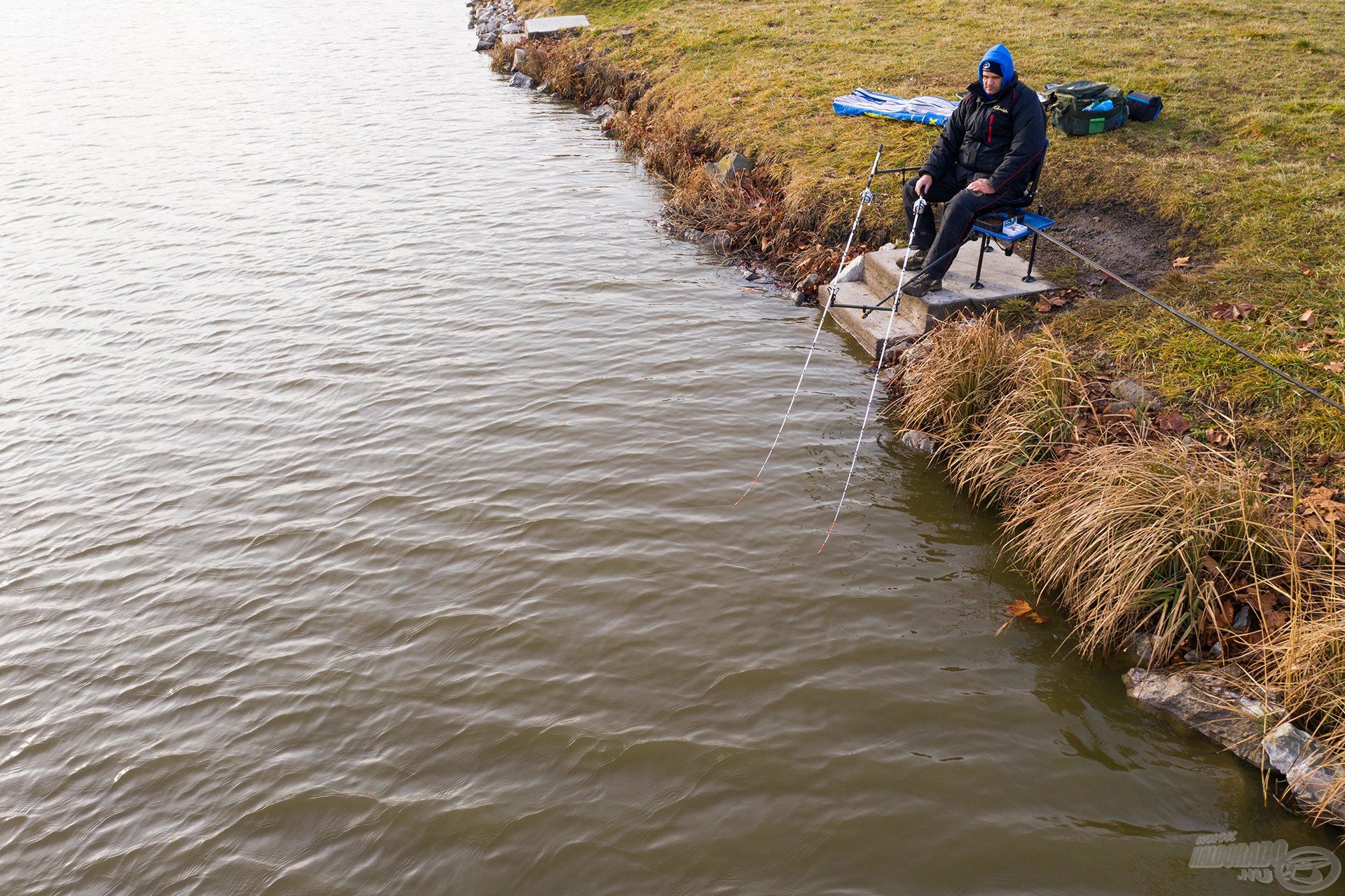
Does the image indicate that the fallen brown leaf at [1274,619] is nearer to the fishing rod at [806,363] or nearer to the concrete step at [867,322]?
the fishing rod at [806,363]

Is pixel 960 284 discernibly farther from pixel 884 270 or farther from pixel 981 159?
pixel 981 159

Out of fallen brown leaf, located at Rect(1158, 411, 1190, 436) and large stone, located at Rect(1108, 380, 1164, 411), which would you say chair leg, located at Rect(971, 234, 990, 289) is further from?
fallen brown leaf, located at Rect(1158, 411, 1190, 436)

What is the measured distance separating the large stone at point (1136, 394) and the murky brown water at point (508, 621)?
1586 millimetres

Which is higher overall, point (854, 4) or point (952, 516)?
point (854, 4)

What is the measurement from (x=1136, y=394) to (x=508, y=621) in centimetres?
504

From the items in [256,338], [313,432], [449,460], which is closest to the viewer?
[449,460]

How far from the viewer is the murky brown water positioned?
427cm

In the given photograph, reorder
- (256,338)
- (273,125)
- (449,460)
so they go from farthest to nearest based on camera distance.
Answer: (273,125) < (256,338) < (449,460)

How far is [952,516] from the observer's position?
257 inches

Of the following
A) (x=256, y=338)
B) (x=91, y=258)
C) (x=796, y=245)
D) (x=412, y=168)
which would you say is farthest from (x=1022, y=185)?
(x=91, y=258)

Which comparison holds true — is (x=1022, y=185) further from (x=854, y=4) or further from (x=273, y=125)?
(x=273, y=125)

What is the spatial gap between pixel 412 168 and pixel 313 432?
30.6 ft

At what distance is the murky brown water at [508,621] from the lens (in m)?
4.27

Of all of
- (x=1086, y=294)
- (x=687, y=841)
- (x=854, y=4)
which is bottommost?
(x=687, y=841)
